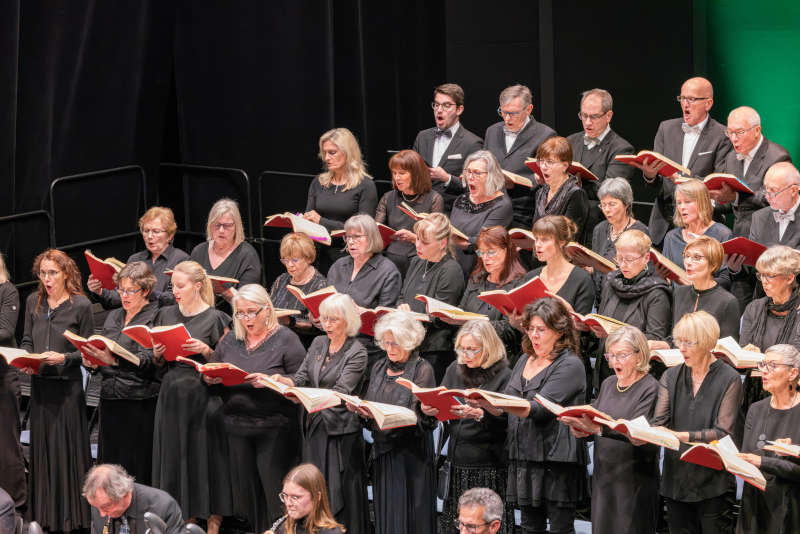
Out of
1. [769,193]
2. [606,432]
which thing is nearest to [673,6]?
[769,193]

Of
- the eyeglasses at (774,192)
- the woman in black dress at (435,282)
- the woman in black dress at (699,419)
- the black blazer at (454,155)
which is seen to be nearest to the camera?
the woman in black dress at (699,419)

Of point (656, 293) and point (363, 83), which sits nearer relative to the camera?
point (656, 293)

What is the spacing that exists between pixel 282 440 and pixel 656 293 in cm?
193

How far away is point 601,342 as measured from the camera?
6.01 m

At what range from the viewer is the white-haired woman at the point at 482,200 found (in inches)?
271

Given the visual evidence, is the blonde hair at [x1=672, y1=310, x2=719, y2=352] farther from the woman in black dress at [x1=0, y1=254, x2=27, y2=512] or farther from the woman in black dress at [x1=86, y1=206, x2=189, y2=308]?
the woman in black dress at [x1=0, y1=254, x2=27, y2=512]

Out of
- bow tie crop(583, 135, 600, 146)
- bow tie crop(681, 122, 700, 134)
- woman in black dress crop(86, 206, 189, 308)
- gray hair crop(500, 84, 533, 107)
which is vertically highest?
gray hair crop(500, 84, 533, 107)

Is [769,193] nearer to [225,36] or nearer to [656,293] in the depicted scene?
[656,293]

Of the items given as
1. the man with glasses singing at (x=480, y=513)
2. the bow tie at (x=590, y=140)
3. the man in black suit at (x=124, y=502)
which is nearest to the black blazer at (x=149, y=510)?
the man in black suit at (x=124, y=502)

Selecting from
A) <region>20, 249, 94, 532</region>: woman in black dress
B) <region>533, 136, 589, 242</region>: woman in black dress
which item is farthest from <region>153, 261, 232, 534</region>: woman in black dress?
<region>533, 136, 589, 242</region>: woman in black dress

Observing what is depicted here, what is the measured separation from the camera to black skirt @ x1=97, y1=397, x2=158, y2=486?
263 inches

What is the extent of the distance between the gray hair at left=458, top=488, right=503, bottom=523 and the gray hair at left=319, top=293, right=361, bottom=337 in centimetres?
120

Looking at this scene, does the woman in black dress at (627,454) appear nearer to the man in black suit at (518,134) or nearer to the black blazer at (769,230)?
the black blazer at (769,230)

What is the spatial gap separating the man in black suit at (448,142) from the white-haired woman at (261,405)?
163cm
